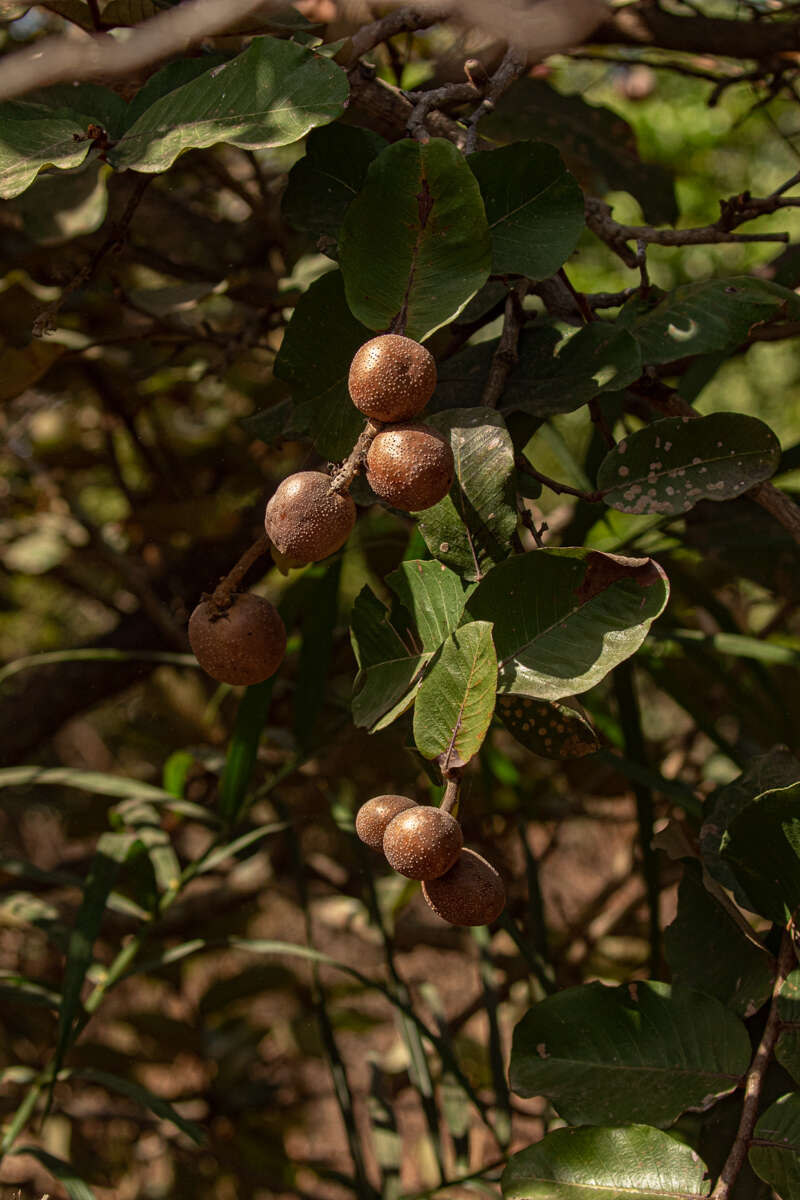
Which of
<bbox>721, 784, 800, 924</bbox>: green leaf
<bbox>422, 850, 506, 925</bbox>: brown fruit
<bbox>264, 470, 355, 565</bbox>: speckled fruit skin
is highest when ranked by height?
<bbox>264, 470, 355, 565</bbox>: speckled fruit skin

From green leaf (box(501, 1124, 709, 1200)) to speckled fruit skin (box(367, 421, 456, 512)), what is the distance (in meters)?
0.32

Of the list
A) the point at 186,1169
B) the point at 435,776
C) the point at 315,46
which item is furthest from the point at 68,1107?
the point at 315,46

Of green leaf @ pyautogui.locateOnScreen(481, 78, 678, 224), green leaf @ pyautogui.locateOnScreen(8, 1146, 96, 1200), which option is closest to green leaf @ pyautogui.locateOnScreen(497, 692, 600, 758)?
green leaf @ pyautogui.locateOnScreen(8, 1146, 96, 1200)

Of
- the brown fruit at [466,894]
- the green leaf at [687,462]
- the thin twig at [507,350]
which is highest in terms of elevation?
the thin twig at [507,350]

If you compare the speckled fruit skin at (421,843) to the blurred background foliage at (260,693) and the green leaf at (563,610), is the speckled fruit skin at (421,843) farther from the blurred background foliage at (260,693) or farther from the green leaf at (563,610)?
the blurred background foliage at (260,693)

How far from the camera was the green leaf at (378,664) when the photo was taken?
430 millimetres

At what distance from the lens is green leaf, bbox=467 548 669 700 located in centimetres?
41

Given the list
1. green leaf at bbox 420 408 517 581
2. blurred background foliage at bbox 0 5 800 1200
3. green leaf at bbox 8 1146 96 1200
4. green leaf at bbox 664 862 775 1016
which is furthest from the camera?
blurred background foliage at bbox 0 5 800 1200

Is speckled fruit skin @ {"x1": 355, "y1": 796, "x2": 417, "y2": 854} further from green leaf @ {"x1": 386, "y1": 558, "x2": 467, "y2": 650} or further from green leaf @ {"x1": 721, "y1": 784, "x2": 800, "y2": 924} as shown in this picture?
green leaf @ {"x1": 721, "y1": 784, "x2": 800, "y2": 924}

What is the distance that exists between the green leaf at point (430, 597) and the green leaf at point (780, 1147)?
0.27 metres

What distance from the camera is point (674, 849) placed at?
1.91ft

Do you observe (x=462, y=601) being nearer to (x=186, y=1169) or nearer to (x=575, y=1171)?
(x=575, y=1171)

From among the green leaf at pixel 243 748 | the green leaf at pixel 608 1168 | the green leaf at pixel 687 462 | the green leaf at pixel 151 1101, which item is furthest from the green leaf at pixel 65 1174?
the green leaf at pixel 687 462

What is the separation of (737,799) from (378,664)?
0.28 metres
